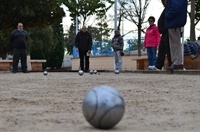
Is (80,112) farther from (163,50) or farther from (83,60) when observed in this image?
(83,60)

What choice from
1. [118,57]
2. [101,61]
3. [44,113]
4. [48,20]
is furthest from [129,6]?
[44,113]

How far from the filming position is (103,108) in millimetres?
4180

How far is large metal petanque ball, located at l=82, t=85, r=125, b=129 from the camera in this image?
13.7 feet

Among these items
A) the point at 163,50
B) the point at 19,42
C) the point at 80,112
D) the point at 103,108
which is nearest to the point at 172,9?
the point at 163,50

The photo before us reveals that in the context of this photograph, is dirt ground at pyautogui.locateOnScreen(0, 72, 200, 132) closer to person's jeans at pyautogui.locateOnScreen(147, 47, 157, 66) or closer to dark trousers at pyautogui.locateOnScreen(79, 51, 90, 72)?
person's jeans at pyautogui.locateOnScreen(147, 47, 157, 66)

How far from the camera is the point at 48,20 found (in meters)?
26.7

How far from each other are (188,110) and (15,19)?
20977 mm

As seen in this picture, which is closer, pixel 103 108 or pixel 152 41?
pixel 103 108

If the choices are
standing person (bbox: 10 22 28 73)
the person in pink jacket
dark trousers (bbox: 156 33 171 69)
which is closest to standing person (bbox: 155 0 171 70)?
dark trousers (bbox: 156 33 171 69)

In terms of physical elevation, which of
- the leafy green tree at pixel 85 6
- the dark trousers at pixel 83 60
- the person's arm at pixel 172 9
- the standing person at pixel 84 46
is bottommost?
the dark trousers at pixel 83 60

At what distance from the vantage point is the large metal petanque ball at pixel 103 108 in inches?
165

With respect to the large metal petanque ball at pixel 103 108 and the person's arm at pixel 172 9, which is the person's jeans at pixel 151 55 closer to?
the person's arm at pixel 172 9

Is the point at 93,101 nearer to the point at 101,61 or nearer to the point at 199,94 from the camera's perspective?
the point at 199,94

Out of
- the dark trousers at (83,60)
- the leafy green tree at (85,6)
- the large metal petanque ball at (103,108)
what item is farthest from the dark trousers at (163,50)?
the leafy green tree at (85,6)
